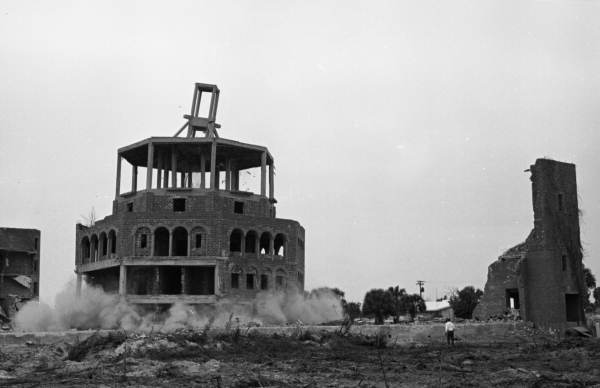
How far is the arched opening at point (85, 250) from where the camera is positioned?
53.9 metres

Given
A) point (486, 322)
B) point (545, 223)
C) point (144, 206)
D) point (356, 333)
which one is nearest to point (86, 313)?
point (144, 206)

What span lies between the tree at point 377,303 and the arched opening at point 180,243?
2445cm

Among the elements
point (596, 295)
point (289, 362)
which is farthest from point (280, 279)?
point (596, 295)

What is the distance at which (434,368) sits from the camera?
26.3 meters

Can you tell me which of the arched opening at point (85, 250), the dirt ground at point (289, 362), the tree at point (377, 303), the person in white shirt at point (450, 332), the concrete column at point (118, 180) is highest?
the concrete column at point (118, 180)

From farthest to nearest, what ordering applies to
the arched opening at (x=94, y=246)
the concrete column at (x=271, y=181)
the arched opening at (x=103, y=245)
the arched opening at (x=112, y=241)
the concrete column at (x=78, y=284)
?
1. the concrete column at (x=271, y=181)
2. the arched opening at (x=94, y=246)
3. the concrete column at (x=78, y=284)
4. the arched opening at (x=103, y=245)
5. the arched opening at (x=112, y=241)

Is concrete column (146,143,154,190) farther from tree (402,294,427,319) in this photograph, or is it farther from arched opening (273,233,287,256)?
tree (402,294,427,319)

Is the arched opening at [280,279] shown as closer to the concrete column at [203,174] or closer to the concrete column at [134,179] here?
the concrete column at [203,174]

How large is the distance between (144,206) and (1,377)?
86.5 feet

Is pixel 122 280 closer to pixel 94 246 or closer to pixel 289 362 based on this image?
pixel 94 246

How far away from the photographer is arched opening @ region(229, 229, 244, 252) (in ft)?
168

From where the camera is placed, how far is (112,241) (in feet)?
167

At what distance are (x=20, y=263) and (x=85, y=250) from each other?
70.3 ft

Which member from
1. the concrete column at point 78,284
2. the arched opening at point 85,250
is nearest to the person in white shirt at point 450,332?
the concrete column at point 78,284
